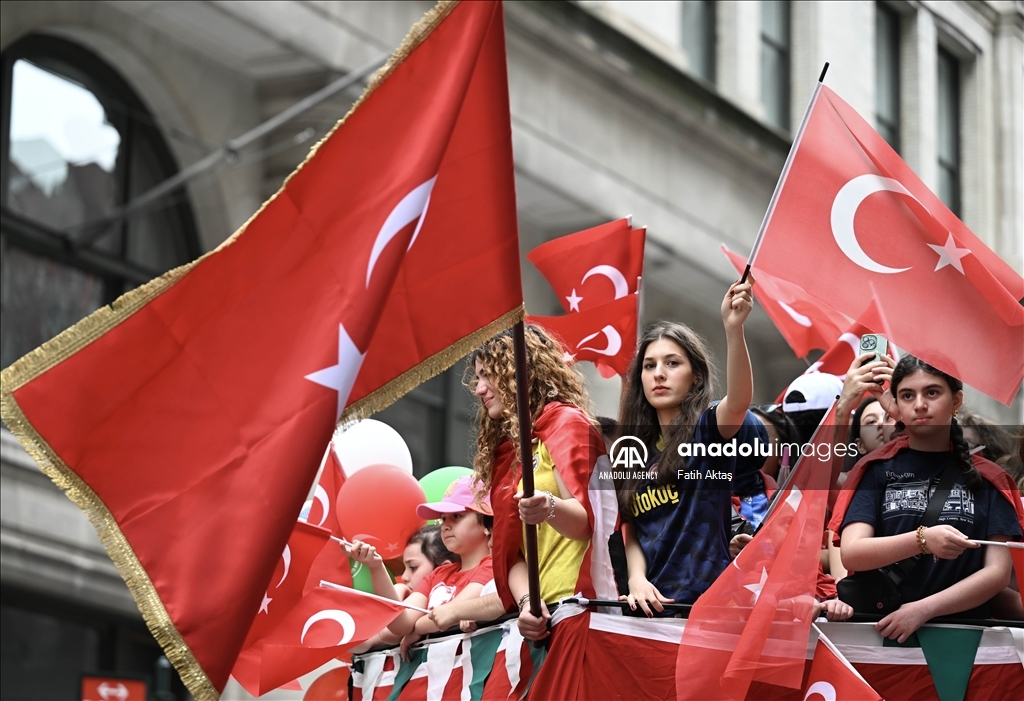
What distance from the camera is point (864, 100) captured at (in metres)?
23.8

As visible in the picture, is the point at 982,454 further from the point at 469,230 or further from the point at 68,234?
the point at 68,234

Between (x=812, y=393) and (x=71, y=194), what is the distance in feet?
35.9

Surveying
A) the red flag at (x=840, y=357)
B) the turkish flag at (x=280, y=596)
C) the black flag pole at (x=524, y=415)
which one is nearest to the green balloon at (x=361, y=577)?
the turkish flag at (x=280, y=596)

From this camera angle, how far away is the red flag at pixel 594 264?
29.4ft

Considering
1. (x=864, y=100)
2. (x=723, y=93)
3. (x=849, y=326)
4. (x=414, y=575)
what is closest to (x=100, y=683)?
(x=414, y=575)

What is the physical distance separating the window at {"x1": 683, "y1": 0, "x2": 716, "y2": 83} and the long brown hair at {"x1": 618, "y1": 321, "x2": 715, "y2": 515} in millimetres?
15454

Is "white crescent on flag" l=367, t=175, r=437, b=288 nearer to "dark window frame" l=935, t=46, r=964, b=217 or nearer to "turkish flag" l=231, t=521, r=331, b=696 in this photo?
"turkish flag" l=231, t=521, r=331, b=696

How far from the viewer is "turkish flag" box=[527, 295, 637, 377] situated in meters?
8.53

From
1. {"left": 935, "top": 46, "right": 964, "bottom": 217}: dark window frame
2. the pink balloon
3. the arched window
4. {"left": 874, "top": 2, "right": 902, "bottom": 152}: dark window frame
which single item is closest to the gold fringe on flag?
the pink balloon

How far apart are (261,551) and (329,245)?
101cm

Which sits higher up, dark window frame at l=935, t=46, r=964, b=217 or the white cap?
dark window frame at l=935, t=46, r=964, b=217

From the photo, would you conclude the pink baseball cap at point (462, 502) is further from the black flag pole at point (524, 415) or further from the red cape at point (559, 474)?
the black flag pole at point (524, 415)

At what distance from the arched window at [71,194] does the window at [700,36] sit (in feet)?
23.8

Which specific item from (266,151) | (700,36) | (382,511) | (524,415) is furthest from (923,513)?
(700,36)
